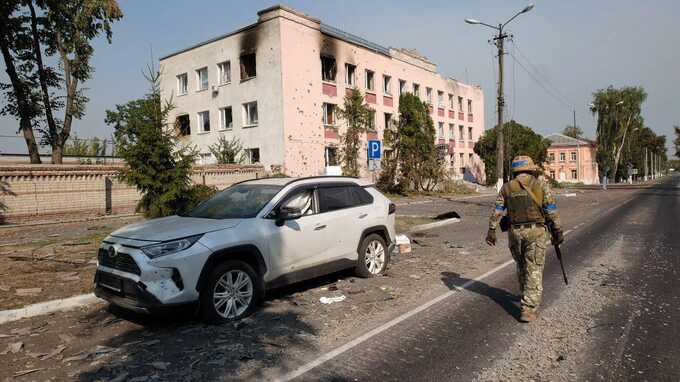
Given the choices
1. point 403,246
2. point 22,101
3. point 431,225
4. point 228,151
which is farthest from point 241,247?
point 228,151

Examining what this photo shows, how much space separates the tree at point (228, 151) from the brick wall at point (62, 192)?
8189 mm

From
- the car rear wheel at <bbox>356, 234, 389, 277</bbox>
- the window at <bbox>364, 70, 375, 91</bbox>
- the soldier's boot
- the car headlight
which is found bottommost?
the soldier's boot

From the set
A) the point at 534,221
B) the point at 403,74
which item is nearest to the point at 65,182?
the point at 534,221

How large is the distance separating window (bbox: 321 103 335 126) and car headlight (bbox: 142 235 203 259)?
24783 mm

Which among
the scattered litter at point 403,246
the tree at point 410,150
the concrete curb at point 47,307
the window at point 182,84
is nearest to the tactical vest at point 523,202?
the scattered litter at point 403,246

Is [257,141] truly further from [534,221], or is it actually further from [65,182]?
[534,221]

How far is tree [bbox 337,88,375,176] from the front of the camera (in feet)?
94.1

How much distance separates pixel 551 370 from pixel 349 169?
25.1 meters

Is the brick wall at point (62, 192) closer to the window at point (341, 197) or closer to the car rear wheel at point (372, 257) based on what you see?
the window at point (341, 197)

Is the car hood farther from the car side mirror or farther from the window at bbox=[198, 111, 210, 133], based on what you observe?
the window at bbox=[198, 111, 210, 133]

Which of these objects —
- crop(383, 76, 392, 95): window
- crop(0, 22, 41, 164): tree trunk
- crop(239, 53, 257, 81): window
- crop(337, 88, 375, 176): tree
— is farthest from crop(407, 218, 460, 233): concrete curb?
crop(383, 76, 392, 95): window

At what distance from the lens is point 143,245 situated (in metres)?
4.97

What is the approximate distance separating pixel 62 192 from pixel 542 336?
17202 millimetres

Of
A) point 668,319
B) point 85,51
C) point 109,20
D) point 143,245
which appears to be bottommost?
point 668,319
